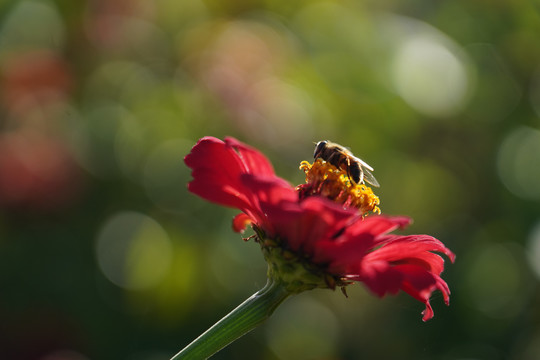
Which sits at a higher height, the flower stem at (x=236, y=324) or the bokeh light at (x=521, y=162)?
the flower stem at (x=236, y=324)

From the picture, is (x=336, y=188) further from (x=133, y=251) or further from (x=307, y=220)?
(x=133, y=251)

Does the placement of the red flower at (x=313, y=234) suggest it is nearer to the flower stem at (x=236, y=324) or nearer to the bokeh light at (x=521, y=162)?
the flower stem at (x=236, y=324)

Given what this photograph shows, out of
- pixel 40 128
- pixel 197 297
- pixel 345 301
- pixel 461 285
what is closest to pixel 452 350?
pixel 461 285

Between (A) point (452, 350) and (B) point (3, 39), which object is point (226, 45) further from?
(A) point (452, 350)

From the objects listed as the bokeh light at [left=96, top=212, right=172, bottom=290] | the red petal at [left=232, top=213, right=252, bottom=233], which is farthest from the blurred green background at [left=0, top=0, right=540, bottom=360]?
the red petal at [left=232, top=213, right=252, bottom=233]

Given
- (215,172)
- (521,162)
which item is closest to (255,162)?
(215,172)

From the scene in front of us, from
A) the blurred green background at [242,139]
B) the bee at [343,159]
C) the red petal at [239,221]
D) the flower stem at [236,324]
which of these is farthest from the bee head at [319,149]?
the blurred green background at [242,139]
